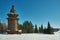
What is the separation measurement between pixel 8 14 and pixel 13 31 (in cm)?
292

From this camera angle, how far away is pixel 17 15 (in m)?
20.0

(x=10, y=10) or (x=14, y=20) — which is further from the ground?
(x=10, y=10)

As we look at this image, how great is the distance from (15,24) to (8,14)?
6.50 ft

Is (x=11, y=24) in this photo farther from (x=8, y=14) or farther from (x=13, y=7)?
(x=13, y=7)

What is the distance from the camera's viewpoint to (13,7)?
20.5m

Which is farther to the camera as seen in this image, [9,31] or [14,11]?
[14,11]

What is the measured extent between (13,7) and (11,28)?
3610mm

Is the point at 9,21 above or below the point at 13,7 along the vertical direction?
below

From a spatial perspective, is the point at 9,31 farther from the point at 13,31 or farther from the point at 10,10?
the point at 10,10

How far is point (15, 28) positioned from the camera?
64.5 feet

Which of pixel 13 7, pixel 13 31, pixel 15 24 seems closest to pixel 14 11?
pixel 13 7

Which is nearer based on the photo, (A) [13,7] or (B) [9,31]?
(B) [9,31]

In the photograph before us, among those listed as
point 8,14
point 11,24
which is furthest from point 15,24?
point 8,14

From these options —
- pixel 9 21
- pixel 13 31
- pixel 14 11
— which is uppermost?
pixel 14 11
